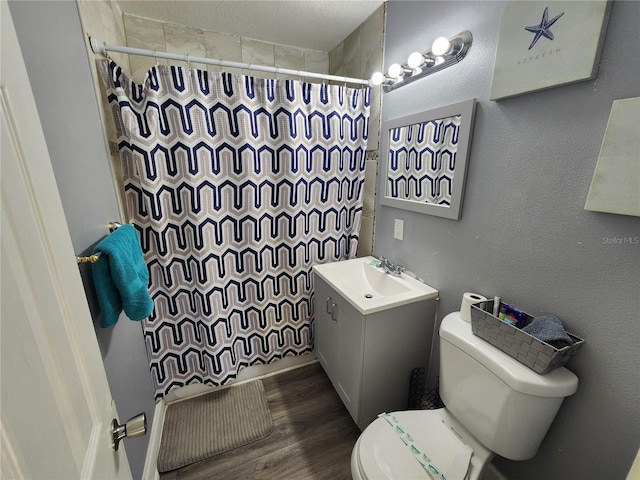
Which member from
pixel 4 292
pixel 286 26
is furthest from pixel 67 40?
pixel 286 26

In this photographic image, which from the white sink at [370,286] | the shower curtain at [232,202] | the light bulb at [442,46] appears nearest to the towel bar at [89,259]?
the shower curtain at [232,202]

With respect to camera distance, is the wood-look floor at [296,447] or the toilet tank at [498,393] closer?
the toilet tank at [498,393]

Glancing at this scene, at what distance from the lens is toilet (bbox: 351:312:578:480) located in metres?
0.87

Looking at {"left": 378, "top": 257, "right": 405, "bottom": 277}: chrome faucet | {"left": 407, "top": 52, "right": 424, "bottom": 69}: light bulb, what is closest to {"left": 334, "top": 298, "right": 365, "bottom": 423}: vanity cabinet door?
{"left": 378, "top": 257, "right": 405, "bottom": 277}: chrome faucet

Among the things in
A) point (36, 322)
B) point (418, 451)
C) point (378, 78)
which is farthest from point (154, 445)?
point (378, 78)

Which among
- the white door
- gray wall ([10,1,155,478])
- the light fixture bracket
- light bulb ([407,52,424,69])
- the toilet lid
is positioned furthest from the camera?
light bulb ([407,52,424,69])

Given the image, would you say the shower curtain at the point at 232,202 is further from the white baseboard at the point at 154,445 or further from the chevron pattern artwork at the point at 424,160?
the chevron pattern artwork at the point at 424,160

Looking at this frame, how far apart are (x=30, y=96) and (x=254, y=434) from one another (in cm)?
176

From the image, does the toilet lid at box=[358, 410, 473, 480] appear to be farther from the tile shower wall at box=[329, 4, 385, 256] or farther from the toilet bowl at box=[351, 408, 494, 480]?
the tile shower wall at box=[329, 4, 385, 256]

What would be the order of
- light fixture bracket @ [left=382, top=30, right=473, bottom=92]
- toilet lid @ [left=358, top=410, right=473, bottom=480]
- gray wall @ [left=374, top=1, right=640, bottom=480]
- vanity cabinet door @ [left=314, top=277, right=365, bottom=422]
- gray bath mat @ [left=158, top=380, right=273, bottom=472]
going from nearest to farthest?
gray wall @ [left=374, top=1, right=640, bottom=480] → toilet lid @ [left=358, top=410, right=473, bottom=480] → light fixture bracket @ [left=382, top=30, right=473, bottom=92] → vanity cabinet door @ [left=314, top=277, right=365, bottom=422] → gray bath mat @ [left=158, top=380, right=273, bottom=472]

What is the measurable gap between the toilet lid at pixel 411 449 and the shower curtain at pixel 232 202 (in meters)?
1.01

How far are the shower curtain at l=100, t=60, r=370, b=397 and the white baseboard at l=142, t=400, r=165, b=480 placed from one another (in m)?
0.12

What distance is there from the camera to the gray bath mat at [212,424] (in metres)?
1.48

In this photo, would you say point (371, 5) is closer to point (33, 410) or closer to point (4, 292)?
point (4, 292)
